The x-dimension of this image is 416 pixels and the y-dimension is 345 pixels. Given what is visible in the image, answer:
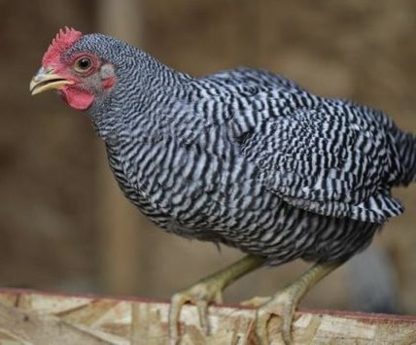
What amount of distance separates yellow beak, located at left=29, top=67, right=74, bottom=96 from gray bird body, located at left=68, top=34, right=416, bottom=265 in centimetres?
7

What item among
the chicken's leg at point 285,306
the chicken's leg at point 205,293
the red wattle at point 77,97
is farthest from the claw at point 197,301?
the red wattle at point 77,97

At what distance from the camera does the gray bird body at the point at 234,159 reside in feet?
8.20

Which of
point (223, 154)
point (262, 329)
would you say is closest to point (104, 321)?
point (262, 329)

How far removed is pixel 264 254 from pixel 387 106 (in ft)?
7.24

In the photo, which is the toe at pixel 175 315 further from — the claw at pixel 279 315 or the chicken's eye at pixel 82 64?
the chicken's eye at pixel 82 64

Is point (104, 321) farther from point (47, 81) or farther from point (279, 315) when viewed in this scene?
point (47, 81)

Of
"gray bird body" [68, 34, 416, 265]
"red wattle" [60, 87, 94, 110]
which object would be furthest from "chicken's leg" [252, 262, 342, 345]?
"red wattle" [60, 87, 94, 110]

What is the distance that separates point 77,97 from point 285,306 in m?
0.76

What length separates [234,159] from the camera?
98.7 inches

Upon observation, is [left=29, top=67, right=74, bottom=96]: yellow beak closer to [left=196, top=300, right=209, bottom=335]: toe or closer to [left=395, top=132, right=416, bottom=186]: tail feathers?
[left=196, top=300, right=209, bottom=335]: toe

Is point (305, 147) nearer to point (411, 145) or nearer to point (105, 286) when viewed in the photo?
point (411, 145)

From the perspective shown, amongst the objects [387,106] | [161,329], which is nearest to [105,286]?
[387,106]

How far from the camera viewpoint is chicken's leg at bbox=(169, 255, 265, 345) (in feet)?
8.67

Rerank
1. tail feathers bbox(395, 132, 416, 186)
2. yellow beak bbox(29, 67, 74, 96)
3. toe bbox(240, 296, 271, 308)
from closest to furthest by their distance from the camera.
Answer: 1. yellow beak bbox(29, 67, 74, 96)
2. toe bbox(240, 296, 271, 308)
3. tail feathers bbox(395, 132, 416, 186)
